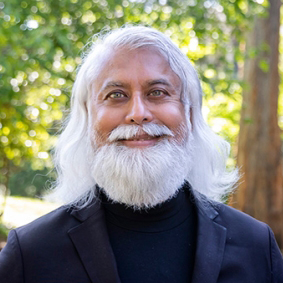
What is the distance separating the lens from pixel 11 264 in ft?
6.89

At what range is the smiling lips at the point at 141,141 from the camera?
7.44 feet

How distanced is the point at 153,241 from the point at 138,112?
663mm

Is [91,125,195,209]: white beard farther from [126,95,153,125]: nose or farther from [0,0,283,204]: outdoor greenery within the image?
[0,0,283,204]: outdoor greenery

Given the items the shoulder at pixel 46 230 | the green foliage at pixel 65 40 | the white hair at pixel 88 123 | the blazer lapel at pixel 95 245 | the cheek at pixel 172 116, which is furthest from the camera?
the green foliage at pixel 65 40

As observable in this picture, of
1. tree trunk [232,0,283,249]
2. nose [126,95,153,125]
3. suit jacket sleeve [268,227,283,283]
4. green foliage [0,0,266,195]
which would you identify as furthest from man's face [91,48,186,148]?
tree trunk [232,0,283,249]

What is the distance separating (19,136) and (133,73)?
13.2ft

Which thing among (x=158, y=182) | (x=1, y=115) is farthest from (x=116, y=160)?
(x=1, y=115)

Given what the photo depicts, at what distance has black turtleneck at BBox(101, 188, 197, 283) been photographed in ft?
7.20

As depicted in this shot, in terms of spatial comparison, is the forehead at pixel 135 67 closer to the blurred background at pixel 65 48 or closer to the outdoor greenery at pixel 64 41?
the blurred background at pixel 65 48

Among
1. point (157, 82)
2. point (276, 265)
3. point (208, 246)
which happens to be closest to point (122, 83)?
point (157, 82)

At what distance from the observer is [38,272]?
2107mm

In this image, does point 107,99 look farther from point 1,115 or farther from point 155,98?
point 1,115

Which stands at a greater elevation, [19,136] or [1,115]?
[1,115]

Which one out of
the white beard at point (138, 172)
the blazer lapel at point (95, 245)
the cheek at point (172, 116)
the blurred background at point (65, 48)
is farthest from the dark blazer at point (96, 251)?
the blurred background at point (65, 48)
